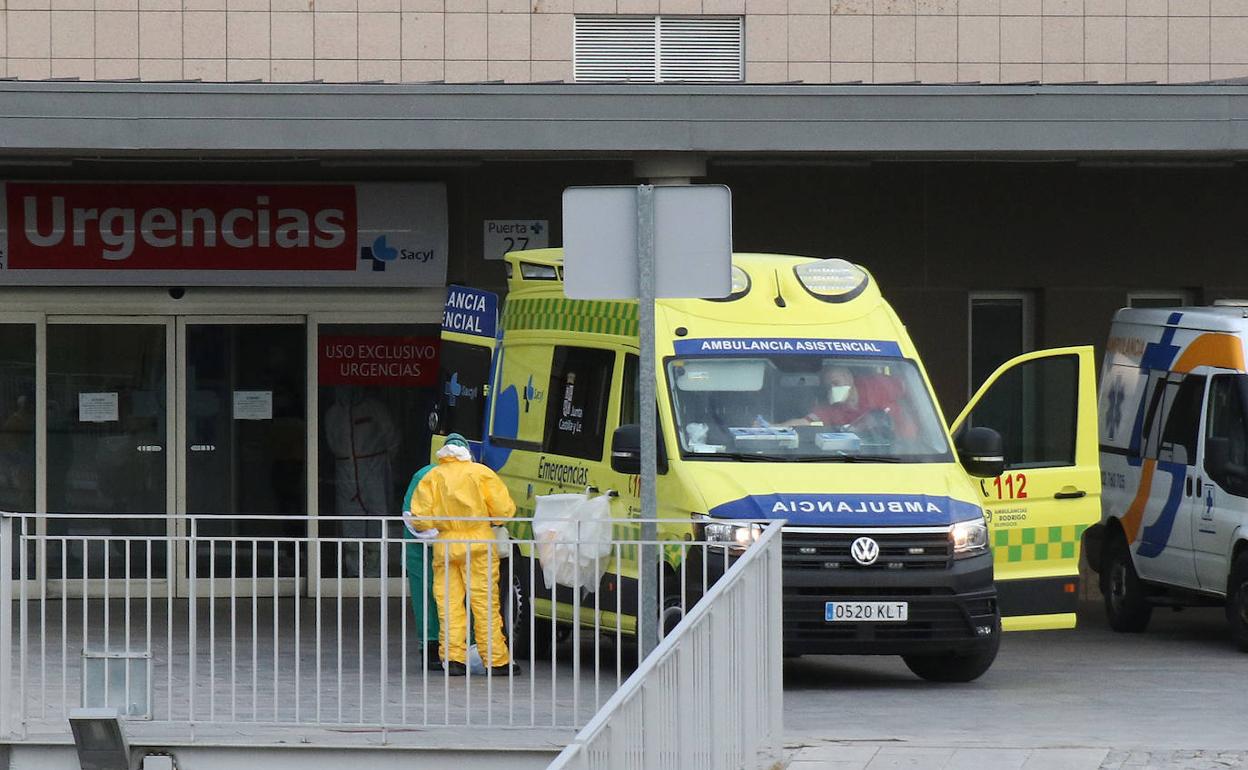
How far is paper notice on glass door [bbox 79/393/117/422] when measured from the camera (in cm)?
1728

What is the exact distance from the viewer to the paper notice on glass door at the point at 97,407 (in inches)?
680

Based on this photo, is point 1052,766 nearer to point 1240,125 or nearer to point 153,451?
point 1240,125

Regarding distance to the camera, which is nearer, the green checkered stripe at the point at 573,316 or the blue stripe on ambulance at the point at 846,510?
the blue stripe on ambulance at the point at 846,510

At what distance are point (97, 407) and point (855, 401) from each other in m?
7.94

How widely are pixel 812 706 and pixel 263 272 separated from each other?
769 centimetres

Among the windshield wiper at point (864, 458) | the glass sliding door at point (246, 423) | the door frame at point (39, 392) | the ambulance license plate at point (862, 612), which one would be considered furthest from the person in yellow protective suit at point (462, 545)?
the door frame at point (39, 392)

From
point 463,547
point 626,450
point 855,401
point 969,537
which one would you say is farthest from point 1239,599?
point 463,547

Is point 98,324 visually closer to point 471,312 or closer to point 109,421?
point 109,421

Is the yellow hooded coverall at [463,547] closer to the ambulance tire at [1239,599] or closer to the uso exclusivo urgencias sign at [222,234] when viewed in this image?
the ambulance tire at [1239,599]

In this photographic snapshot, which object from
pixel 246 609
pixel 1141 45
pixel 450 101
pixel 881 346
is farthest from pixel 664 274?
pixel 1141 45

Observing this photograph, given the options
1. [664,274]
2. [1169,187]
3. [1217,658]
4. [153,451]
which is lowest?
[1217,658]

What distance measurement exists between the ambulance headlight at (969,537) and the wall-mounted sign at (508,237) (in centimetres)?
679

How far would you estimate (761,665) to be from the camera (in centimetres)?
866

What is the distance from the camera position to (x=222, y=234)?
55.5ft
